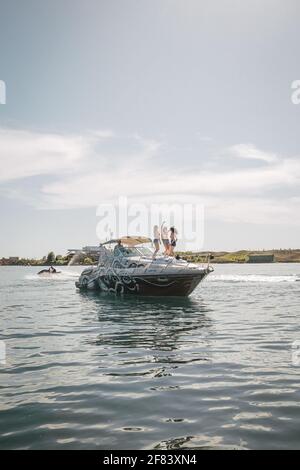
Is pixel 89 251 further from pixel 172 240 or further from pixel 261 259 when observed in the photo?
pixel 261 259

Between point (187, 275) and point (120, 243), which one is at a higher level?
point (120, 243)

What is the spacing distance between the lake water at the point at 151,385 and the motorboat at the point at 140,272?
→ 9203 mm

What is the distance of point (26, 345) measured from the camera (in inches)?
502

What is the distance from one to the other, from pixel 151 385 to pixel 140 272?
19503 millimetres

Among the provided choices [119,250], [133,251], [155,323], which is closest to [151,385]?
[155,323]

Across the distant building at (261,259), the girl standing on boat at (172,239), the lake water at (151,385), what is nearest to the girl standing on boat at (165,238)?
Answer: the girl standing on boat at (172,239)

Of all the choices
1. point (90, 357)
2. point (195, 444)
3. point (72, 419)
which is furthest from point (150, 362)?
point (195, 444)

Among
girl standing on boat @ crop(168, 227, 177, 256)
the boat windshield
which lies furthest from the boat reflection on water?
the boat windshield

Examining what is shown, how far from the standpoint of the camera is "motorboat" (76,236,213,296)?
2619 cm

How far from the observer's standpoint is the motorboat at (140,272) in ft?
85.9

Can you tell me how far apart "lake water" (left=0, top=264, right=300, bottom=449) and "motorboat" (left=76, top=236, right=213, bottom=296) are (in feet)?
30.2
